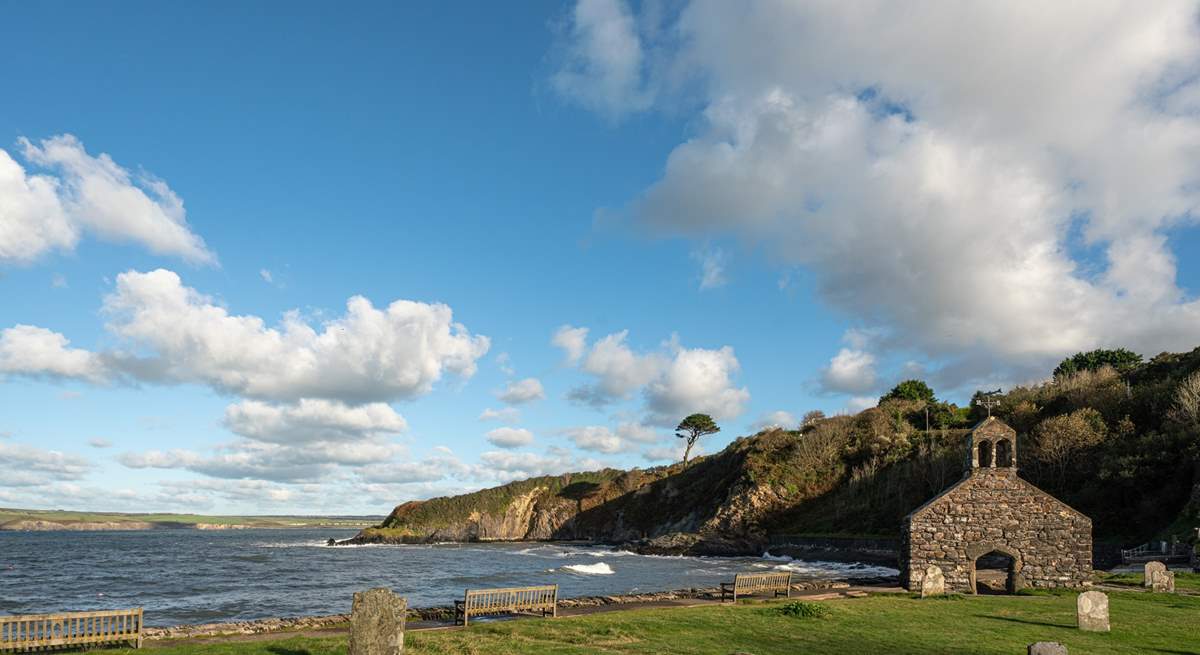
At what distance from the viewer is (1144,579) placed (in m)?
28.0

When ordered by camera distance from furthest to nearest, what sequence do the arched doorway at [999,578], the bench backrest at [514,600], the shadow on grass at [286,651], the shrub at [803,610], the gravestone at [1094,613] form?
the arched doorway at [999,578], the bench backrest at [514,600], the shrub at [803,610], the gravestone at [1094,613], the shadow on grass at [286,651]

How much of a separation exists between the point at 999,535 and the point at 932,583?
13.5 feet

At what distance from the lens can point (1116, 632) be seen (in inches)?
717

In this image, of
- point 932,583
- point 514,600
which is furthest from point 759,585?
point 514,600

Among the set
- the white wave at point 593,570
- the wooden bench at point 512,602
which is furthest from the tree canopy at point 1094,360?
the wooden bench at point 512,602

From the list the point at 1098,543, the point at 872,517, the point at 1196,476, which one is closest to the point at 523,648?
the point at 1098,543

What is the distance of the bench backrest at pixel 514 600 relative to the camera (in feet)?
69.0

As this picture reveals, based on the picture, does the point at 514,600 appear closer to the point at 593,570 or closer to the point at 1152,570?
the point at 1152,570

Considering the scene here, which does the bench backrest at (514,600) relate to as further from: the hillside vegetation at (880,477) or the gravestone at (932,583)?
the hillside vegetation at (880,477)

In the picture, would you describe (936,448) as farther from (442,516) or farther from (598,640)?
(442,516)

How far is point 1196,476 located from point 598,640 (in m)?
44.6

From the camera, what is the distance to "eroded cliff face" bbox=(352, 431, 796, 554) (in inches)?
3285

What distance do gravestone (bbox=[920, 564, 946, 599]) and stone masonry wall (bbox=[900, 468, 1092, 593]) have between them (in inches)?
41.9

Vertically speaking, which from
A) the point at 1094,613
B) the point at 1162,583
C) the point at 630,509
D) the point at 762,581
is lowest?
the point at 630,509
